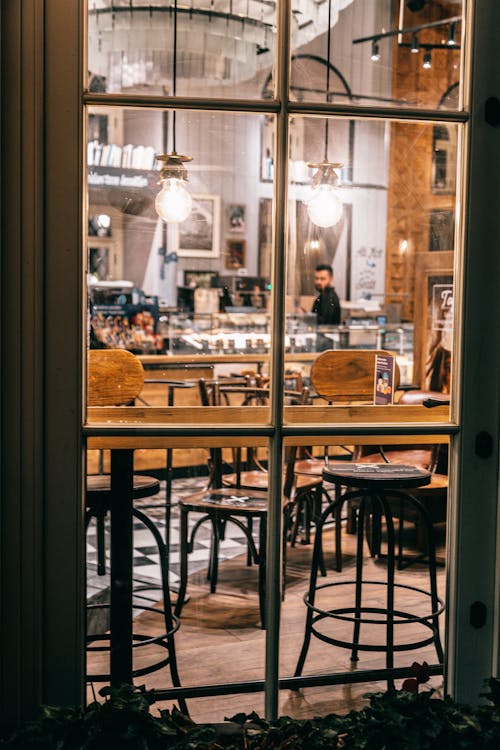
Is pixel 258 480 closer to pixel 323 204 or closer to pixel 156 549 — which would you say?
pixel 156 549

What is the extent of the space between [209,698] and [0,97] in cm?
138

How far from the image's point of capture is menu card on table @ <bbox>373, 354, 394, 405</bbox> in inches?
82.7

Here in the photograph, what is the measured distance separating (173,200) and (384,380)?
7.16 ft

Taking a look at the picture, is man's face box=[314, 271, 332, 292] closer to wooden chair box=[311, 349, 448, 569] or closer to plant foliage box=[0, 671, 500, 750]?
wooden chair box=[311, 349, 448, 569]

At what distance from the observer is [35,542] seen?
174 centimetres

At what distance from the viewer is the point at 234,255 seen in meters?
9.30

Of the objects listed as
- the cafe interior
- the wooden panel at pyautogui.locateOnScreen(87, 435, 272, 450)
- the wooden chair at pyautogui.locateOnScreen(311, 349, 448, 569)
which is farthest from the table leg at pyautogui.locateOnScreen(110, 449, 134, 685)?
the wooden chair at pyautogui.locateOnScreen(311, 349, 448, 569)

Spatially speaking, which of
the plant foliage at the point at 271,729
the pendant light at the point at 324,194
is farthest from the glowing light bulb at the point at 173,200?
the plant foliage at the point at 271,729

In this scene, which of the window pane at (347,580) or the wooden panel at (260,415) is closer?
the wooden panel at (260,415)

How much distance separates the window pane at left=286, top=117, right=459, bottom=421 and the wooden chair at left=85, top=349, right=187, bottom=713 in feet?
1.30

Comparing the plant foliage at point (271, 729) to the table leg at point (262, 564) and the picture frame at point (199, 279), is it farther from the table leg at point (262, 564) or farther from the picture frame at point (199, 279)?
the picture frame at point (199, 279)

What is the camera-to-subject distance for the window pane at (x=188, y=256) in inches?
88.9

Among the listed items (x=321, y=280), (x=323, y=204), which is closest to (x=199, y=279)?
(x=321, y=280)

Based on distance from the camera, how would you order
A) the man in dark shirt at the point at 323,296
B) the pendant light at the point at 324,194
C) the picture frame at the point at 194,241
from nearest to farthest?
the pendant light at the point at 324,194, the man in dark shirt at the point at 323,296, the picture frame at the point at 194,241
